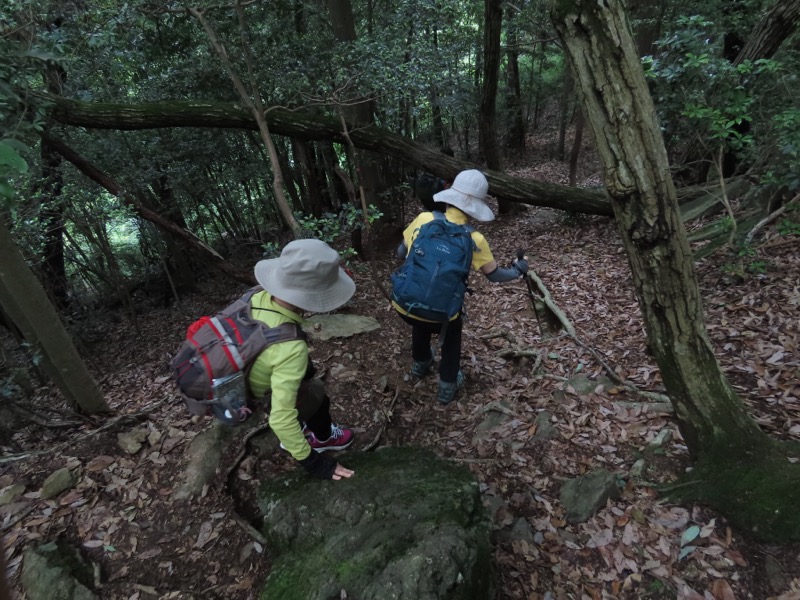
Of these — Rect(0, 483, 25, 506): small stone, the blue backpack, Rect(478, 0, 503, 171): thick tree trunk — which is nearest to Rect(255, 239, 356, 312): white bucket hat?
the blue backpack

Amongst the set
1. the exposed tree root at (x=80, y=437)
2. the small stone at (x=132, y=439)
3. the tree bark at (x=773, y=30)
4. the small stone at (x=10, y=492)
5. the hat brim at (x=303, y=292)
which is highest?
the tree bark at (x=773, y=30)

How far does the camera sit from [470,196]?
3.53 meters

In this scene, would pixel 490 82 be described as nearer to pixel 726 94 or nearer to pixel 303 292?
pixel 726 94

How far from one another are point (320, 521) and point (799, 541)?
9.05ft

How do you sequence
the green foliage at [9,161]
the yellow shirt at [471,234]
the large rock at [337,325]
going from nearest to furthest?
the green foliage at [9,161] < the yellow shirt at [471,234] < the large rock at [337,325]

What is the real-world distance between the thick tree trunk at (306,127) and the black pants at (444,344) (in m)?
3.82

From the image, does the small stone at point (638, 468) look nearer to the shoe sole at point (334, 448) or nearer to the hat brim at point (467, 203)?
the hat brim at point (467, 203)

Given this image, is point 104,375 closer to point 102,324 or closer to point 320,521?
point 102,324

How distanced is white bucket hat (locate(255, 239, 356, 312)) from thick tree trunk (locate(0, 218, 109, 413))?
2.67 metres

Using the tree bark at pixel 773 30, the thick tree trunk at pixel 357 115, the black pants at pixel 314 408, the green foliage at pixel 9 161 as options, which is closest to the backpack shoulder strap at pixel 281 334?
the black pants at pixel 314 408

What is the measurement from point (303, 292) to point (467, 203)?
162 cm

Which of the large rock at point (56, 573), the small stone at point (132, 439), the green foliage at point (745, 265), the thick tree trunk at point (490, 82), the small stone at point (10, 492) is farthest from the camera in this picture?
the thick tree trunk at point (490, 82)

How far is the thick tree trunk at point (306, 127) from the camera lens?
257 inches

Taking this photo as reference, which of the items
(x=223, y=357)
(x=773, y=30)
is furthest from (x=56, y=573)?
(x=773, y=30)
